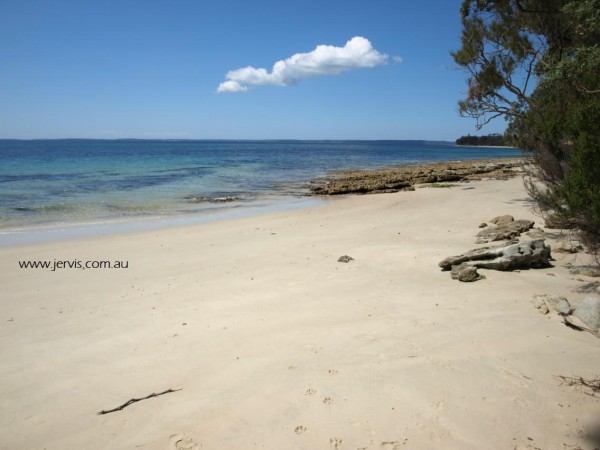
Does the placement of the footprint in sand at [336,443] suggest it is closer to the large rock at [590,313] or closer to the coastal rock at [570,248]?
the large rock at [590,313]

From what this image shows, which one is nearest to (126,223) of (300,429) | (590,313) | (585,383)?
(300,429)

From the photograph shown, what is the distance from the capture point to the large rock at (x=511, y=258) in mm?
6285

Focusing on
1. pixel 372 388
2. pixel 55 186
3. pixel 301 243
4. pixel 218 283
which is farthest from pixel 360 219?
pixel 55 186

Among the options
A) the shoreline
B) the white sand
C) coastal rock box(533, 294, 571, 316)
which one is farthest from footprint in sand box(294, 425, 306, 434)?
the shoreline

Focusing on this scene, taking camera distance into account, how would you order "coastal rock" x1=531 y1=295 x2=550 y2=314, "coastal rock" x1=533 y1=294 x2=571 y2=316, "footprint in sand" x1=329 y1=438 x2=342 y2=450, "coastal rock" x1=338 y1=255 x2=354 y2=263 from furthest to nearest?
"coastal rock" x1=338 y1=255 x2=354 y2=263, "coastal rock" x1=531 y1=295 x2=550 y2=314, "coastal rock" x1=533 y1=294 x2=571 y2=316, "footprint in sand" x1=329 y1=438 x2=342 y2=450

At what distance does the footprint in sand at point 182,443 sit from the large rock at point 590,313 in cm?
421

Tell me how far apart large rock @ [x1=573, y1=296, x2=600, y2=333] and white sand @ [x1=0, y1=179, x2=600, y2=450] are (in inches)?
12.0

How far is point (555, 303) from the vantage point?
4801mm

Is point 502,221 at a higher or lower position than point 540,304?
higher

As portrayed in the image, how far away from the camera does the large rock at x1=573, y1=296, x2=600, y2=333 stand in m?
4.21

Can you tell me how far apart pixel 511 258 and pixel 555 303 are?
5.16 feet

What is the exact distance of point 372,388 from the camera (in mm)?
3381

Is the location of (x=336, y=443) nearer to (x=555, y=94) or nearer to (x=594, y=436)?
(x=594, y=436)

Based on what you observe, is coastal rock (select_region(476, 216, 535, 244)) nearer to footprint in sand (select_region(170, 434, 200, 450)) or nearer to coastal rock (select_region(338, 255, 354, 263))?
coastal rock (select_region(338, 255, 354, 263))
